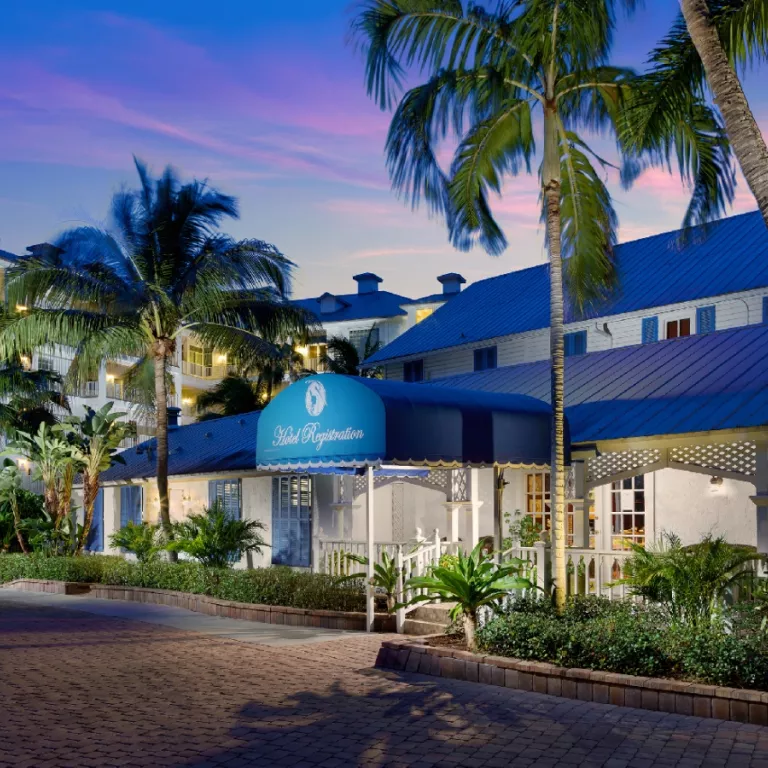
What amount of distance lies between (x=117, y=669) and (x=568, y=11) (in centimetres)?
974

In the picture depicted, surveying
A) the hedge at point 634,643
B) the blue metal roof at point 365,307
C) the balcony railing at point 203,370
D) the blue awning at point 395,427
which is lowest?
the hedge at point 634,643

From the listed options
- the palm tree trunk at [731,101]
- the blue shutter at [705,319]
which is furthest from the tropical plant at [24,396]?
the palm tree trunk at [731,101]

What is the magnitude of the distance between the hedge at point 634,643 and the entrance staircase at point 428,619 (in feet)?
8.62

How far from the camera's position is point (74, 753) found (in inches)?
330

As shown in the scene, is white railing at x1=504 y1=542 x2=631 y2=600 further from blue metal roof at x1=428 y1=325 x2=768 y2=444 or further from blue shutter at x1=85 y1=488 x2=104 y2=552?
blue shutter at x1=85 y1=488 x2=104 y2=552

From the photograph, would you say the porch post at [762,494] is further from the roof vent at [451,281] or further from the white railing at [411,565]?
the roof vent at [451,281]

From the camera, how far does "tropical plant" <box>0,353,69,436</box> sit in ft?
117

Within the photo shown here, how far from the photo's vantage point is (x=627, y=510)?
67.2 feet

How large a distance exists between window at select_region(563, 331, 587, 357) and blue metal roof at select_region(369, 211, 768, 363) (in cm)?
43

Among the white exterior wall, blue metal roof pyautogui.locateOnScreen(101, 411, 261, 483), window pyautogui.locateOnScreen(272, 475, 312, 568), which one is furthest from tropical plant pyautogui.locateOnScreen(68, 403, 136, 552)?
the white exterior wall

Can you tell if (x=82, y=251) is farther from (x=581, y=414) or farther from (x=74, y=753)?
(x=74, y=753)

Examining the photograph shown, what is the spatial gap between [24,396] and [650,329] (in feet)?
73.8

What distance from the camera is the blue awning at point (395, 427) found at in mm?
15023

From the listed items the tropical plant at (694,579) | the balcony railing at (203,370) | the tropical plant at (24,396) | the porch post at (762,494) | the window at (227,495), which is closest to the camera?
the tropical plant at (694,579)
